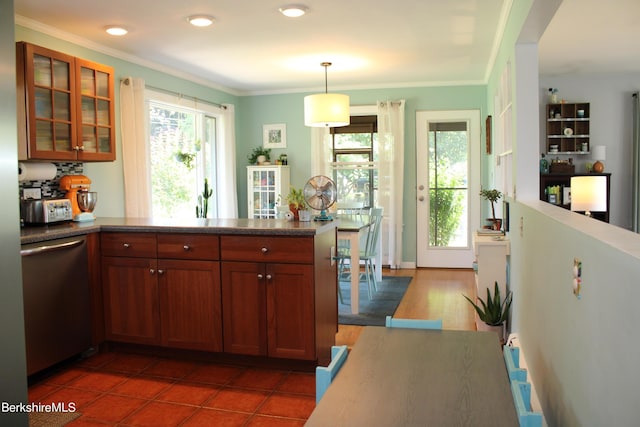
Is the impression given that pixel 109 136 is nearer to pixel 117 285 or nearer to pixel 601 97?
pixel 117 285

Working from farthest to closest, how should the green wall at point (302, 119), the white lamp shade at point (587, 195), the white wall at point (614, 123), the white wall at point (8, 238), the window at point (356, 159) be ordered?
the window at point (356, 159)
the green wall at point (302, 119)
the white wall at point (614, 123)
the white lamp shade at point (587, 195)
the white wall at point (8, 238)

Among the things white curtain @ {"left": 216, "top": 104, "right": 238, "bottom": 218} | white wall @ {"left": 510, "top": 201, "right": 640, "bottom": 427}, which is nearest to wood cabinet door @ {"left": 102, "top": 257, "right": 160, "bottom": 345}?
white wall @ {"left": 510, "top": 201, "right": 640, "bottom": 427}

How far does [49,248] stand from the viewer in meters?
3.30

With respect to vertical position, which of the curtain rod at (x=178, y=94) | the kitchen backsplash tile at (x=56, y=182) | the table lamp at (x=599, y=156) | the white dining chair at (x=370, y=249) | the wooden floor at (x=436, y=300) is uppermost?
the curtain rod at (x=178, y=94)

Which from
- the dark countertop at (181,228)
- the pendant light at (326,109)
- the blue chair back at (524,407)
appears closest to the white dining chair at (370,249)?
the pendant light at (326,109)

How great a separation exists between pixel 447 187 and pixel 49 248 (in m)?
5.11

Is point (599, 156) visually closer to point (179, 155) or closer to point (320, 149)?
point (320, 149)

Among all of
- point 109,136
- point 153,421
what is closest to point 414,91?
point 109,136

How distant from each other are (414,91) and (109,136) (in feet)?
13.5

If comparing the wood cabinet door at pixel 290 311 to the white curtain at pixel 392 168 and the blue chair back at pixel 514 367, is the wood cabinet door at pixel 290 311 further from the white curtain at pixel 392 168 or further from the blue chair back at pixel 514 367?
the white curtain at pixel 392 168

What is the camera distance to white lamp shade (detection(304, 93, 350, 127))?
5.60 m

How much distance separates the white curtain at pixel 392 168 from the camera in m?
7.12

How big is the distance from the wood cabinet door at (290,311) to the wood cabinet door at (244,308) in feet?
0.18

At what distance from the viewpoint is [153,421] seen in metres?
2.80
